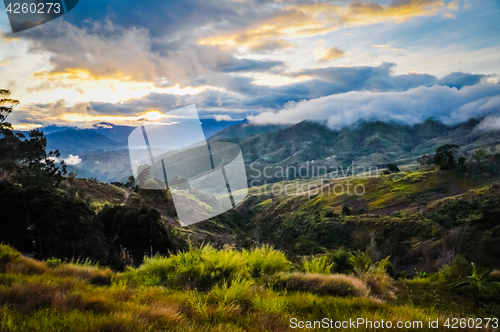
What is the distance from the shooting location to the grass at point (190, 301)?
376 cm

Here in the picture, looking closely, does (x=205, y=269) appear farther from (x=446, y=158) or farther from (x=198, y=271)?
(x=446, y=158)

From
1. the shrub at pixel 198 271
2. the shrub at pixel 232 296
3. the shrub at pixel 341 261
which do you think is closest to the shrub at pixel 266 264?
the shrub at pixel 198 271

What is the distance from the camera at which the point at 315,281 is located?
696cm

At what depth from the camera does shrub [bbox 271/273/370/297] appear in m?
6.52

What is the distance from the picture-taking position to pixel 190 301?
5.11m

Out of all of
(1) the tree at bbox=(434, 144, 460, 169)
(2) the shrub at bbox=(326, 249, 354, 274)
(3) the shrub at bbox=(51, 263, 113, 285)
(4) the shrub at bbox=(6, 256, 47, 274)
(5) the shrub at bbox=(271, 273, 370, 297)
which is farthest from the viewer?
(1) the tree at bbox=(434, 144, 460, 169)

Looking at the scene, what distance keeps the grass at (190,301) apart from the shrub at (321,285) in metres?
0.02

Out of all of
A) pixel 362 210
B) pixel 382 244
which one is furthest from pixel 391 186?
pixel 382 244

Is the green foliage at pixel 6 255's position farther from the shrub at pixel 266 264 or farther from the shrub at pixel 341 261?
the shrub at pixel 341 261

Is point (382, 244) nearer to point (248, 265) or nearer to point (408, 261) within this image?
point (408, 261)

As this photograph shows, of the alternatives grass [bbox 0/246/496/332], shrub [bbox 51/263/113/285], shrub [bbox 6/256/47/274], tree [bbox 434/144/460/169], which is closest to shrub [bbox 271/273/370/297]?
grass [bbox 0/246/496/332]

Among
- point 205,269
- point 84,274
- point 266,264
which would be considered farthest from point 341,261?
point 84,274

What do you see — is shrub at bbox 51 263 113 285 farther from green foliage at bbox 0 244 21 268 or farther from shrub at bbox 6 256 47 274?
green foliage at bbox 0 244 21 268

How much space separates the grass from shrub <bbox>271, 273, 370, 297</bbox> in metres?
0.02
